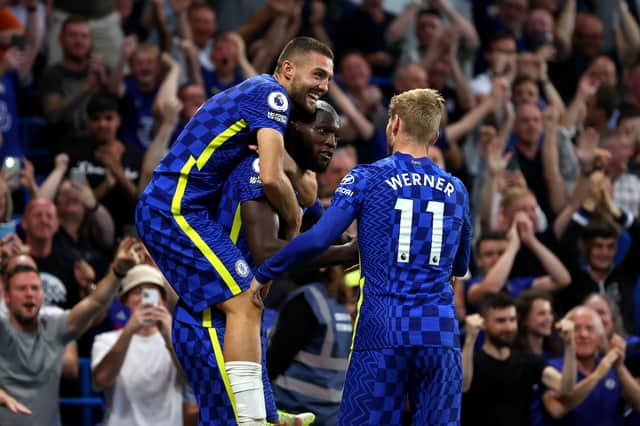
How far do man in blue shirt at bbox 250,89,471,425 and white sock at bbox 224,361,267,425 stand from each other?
0.35 metres

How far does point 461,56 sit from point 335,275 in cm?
751

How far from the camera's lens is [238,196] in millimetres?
6703

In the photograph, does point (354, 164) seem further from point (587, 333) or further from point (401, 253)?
point (401, 253)

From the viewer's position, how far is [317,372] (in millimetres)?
8852

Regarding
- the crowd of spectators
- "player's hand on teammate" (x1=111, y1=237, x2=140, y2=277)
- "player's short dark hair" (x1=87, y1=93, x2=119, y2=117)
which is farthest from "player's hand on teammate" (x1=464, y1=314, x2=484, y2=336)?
"player's short dark hair" (x1=87, y1=93, x2=119, y2=117)

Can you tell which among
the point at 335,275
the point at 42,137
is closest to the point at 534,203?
the point at 335,275

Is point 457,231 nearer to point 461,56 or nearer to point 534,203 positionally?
point 534,203

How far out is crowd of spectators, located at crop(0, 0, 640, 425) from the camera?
31.0 feet

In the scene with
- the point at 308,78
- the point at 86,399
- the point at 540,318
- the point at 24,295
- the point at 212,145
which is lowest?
the point at 86,399

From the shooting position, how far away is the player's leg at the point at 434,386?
21.4 feet

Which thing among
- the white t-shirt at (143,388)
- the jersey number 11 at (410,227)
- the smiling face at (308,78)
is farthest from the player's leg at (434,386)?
the white t-shirt at (143,388)

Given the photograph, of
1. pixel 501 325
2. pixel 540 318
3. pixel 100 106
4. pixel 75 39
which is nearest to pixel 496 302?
pixel 501 325

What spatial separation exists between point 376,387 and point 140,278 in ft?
11.5

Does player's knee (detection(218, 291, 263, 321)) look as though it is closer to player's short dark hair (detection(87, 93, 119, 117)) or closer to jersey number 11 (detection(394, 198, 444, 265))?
jersey number 11 (detection(394, 198, 444, 265))
